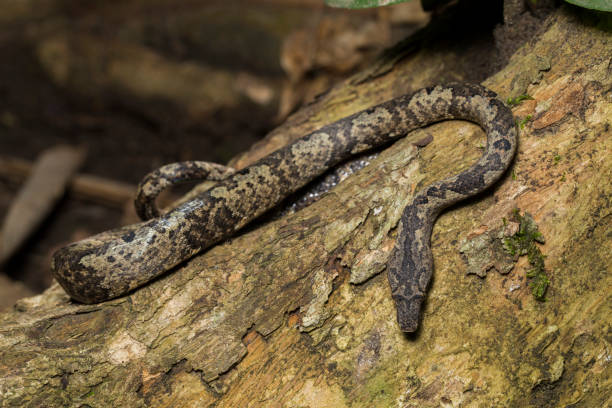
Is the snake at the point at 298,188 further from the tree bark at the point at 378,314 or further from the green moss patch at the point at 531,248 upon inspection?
the green moss patch at the point at 531,248

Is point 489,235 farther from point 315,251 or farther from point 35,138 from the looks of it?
point 35,138

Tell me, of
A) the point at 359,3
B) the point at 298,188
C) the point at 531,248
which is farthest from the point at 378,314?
the point at 359,3

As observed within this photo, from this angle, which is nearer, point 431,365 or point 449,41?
point 431,365

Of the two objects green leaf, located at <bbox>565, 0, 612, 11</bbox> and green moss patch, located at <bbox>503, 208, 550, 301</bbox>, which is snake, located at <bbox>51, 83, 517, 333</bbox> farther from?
green leaf, located at <bbox>565, 0, 612, 11</bbox>

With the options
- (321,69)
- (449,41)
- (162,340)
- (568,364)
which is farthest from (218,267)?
(321,69)

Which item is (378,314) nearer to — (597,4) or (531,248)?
(531,248)

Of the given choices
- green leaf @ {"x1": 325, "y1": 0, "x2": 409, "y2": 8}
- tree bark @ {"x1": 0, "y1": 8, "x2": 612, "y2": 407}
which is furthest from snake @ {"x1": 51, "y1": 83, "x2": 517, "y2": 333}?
green leaf @ {"x1": 325, "y1": 0, "x2": 409, "y2": 8}
